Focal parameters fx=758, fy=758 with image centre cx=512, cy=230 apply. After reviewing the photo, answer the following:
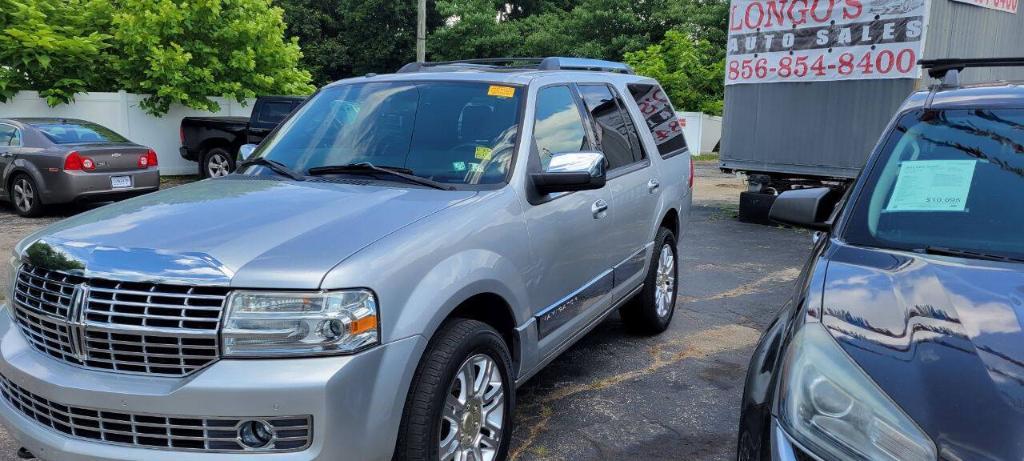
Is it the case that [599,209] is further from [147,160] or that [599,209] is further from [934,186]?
[147,160]

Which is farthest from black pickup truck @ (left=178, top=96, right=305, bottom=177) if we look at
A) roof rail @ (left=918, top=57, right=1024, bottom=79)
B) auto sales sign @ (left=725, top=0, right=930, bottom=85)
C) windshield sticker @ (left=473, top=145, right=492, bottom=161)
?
roof rail @ (left=918, top=57, right=1024, bottom=79)

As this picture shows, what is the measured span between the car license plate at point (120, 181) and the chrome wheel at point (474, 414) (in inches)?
359

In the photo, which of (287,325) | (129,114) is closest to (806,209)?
(287,325)

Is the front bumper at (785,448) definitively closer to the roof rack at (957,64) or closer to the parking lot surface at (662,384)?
the parking lot surface at (662,384)

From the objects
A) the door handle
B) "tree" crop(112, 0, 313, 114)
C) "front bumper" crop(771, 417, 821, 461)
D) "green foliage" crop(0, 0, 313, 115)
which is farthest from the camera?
"tree" crop(112, 0, 313, 114)

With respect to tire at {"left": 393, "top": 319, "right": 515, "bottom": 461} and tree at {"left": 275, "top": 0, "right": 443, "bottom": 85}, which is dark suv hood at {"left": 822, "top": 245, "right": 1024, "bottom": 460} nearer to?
tire at {"left": 393, "top": 319, "right": 515, "bottom": 461}

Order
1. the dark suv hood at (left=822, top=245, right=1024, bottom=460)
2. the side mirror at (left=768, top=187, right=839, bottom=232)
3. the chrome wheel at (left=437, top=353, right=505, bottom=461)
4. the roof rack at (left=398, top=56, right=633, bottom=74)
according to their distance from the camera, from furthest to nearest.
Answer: the roof rack at (left=398, top=56, right=633, bottom=74)
the side mirror at (left=768, top=187, right=839, bottom=232)
the chrome wheel at (left=437, top=353, right=505, bottom=461)
the dark suv hood at (left=822, top=245, right=1024, bottom=460)

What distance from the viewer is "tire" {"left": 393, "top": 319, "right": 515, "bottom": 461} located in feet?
8.51

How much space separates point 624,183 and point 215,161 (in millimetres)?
12904

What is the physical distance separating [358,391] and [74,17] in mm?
16708

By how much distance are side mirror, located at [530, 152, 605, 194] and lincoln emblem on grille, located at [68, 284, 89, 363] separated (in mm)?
1903

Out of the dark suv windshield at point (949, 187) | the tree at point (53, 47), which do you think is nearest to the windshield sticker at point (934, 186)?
the dark suv windshield at point (949, 187)

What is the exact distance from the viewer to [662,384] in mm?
4504

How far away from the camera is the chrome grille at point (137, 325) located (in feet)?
7.78
